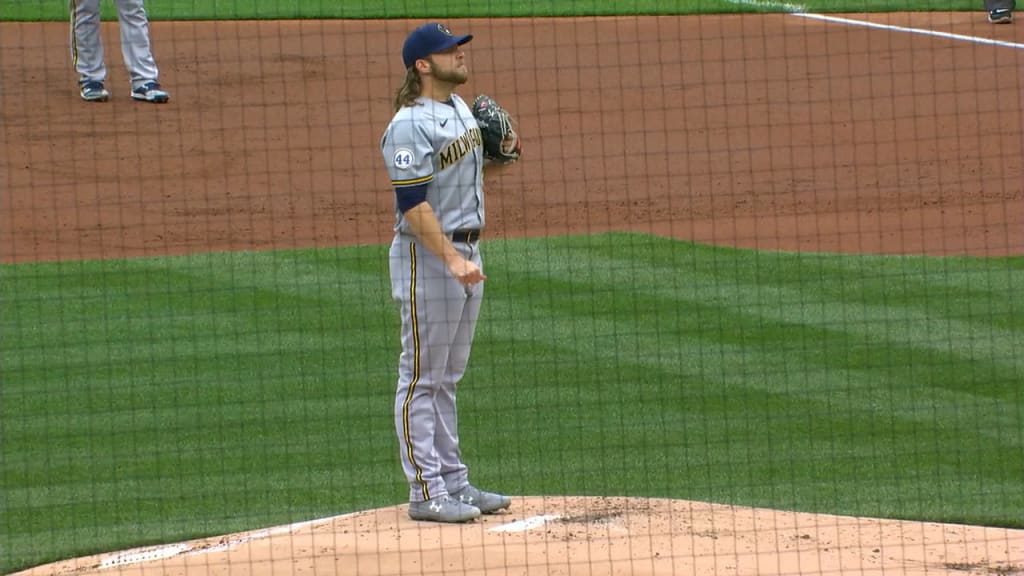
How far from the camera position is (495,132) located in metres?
6.45

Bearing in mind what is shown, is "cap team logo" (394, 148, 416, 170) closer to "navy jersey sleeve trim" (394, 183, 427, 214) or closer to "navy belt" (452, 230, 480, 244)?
"navy jersey sleeve trim" (394, 183, 427, 214)

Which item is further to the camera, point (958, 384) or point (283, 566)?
point (958, 384)

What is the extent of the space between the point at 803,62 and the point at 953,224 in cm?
464

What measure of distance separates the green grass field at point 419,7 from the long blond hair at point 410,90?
11600mm

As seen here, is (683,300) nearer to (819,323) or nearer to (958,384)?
(819,323)

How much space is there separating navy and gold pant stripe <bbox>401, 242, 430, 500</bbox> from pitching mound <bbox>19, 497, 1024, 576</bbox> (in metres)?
0.20

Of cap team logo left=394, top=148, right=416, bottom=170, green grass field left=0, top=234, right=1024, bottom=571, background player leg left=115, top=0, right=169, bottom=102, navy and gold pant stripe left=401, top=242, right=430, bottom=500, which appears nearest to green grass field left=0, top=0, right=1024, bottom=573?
green grass field left=0, top=234, right=1024, bottom=571

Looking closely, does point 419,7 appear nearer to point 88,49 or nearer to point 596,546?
point 88,49

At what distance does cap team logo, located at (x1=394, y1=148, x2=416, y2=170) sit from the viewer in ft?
19.8

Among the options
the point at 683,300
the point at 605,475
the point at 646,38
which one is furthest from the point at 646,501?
the point at 646,38

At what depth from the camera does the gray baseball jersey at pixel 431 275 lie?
609 centimetres

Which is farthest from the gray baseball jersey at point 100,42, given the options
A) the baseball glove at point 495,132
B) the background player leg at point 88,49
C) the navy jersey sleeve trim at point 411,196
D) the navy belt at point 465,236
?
the navy jersey sleeve trim at point 411,196

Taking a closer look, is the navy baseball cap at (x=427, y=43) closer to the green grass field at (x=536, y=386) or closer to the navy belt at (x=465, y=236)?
the navy belt at (x=465, y=236)

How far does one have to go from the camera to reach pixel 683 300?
404 inches
